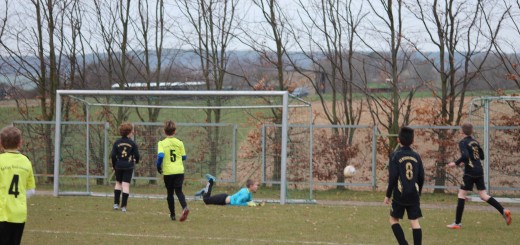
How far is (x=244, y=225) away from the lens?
14602 millimetres

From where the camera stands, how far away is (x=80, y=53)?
1157 inches

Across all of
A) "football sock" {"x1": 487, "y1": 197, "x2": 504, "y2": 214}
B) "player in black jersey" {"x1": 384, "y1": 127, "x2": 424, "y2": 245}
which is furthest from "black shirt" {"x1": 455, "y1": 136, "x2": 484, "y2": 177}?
"player in black jersey" {"x1": 384, "y1": 127, "x2": 424, "y2": 245}

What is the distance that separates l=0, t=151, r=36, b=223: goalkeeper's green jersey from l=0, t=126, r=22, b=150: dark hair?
0.12m

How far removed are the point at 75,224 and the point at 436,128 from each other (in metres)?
12.6

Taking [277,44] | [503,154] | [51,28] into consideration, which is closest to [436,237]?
[503,154]

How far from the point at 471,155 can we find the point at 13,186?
854 cm

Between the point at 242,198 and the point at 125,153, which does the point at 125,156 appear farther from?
the point at 242,198

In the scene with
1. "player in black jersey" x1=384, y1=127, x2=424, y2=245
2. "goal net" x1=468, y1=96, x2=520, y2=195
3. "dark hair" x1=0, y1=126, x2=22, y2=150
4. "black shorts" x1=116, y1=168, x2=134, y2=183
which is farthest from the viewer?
"goal net" x1=468, y1=96, x2=520, y2=195

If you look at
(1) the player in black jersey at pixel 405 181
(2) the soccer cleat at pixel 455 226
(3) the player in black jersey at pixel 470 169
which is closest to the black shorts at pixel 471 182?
(3) the player in black jersey at pixel 470 169

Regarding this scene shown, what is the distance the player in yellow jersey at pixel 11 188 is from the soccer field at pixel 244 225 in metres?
3.31

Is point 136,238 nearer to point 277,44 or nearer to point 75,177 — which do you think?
point 75,177

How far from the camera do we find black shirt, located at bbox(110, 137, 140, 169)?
16.8 m

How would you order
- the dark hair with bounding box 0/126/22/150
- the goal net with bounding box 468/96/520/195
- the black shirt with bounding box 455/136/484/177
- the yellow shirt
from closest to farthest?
the dark hair with bounding box 0/126/22/150
the black shirt with bounding box 455/136/484/177
the yellow shirt
the goal net with bounding box 468/96/520/195

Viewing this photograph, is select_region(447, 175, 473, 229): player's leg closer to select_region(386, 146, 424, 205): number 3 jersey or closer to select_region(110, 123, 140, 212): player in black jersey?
select_region(386, 146, 424, 205): number 3 jersey
